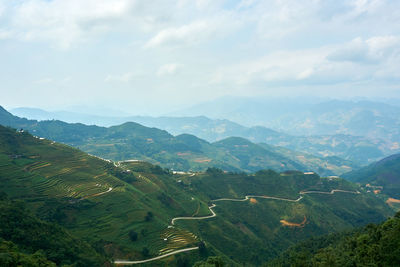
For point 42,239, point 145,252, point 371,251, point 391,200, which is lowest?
point 391,200

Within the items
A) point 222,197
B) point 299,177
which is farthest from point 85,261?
point 299,177

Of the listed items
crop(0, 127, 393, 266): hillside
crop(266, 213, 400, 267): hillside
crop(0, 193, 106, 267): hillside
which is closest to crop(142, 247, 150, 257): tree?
crop(0, 127, 393, 266): hillside

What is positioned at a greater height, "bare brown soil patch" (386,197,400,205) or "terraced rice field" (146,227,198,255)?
"terraced rice field" (146,227,198,255)

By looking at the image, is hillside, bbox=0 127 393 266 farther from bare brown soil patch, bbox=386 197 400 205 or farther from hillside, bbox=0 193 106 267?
bare brown soil patch, bbox=386 197 400 205

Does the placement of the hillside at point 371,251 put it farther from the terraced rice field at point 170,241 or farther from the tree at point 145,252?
the tree at point 145,252

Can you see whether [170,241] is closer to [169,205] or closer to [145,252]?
[145,252]

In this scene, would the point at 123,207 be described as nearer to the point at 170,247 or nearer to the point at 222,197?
the point at 170,247

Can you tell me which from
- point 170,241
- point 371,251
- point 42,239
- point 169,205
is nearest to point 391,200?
point 169,205

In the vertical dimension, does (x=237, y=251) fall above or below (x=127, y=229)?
below
